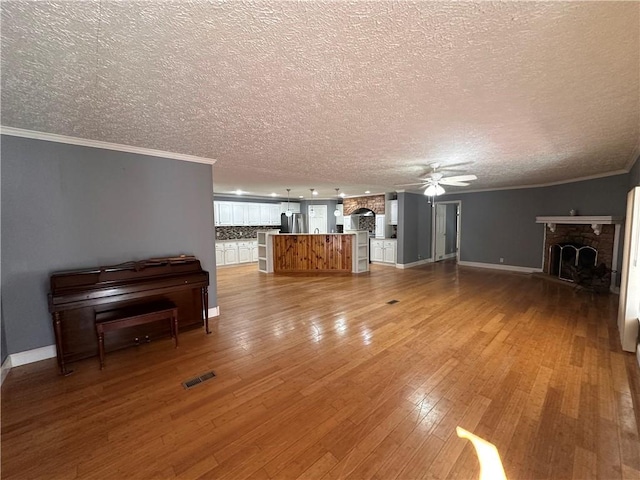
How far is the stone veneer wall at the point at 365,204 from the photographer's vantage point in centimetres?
877

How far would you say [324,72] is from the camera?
1.60 meters

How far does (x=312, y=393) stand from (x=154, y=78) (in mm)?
2635

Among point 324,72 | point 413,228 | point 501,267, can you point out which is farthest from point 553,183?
point 324,72

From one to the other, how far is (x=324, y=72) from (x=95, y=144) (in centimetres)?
289

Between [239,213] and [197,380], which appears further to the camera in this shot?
[239,213]

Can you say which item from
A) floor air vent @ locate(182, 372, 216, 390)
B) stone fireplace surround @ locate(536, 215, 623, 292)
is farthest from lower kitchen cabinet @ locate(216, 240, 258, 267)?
stone fireplace surround @ locate(536, 215, 623, 292)

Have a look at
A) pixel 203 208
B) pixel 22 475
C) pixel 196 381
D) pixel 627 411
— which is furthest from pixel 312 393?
pixel 203 208

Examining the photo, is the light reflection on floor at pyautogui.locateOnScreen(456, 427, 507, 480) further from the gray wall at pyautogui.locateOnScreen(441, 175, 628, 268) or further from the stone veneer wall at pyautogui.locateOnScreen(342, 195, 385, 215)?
the stone veneer wall at pyautogui.locateOnScreen(342, 195, 385, 215)

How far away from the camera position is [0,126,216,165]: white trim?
250 cm

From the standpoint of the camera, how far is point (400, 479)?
1444mm

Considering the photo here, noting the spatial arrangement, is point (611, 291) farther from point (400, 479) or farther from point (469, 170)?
point (400, 479)

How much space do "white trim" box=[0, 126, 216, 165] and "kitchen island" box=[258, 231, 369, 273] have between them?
3859 millimetres

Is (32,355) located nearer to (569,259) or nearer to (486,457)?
(486,457)

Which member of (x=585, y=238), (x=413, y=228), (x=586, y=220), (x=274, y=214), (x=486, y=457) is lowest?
(x=486, y=457)
